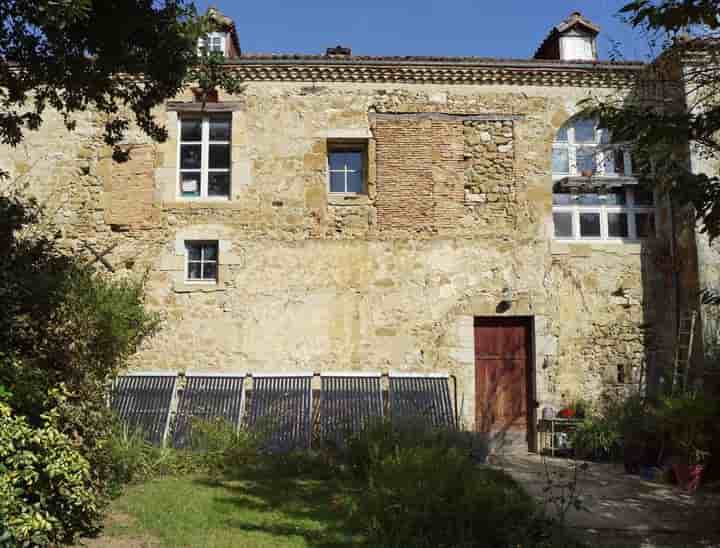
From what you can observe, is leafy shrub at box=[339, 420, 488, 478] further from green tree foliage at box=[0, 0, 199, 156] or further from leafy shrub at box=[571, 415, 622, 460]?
green tree foliage at box=[0, 0, 199, 156]

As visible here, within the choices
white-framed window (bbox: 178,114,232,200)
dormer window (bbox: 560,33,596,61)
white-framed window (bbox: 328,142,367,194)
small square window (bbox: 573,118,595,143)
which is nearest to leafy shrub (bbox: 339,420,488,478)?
white-framed window (bbox: 328,142,367,194)

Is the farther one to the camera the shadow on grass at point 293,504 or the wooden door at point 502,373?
the wooden door at point 502,373

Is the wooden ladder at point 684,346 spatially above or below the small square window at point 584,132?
below

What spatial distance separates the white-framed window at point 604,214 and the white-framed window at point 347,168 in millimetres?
3263

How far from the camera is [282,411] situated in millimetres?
9445

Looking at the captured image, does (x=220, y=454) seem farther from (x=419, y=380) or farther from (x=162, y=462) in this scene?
(x=419, y=380)

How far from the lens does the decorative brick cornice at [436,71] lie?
11266mm

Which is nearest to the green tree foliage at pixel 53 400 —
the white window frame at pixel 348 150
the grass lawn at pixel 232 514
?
the grass lawn at pixel 232 514

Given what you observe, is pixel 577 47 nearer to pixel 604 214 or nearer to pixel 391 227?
pixel 604 214

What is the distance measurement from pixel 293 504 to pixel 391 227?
565 centimetres

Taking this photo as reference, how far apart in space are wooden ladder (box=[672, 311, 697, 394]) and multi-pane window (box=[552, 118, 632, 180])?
2618 mm

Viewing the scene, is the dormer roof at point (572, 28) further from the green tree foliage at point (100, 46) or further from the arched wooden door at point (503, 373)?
the green tree foliage at point (100, 46)

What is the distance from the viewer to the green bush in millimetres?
4594

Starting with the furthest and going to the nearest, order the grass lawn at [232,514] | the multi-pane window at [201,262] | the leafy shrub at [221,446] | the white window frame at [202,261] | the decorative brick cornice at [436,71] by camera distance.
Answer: the decorative brick cornice at [436,71] < the multi-pane window at [201,262] < the white window frame at [202,261] < the leafy shrub at [221,446] < the grass lawn at [232,514]
